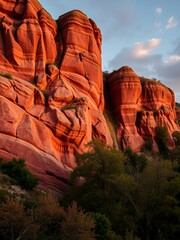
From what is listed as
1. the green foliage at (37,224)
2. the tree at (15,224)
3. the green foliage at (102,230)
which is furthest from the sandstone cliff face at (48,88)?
the tree at (15,224)

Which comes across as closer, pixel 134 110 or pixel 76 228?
pixel 76 228

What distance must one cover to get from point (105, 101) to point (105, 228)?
33.1 meters

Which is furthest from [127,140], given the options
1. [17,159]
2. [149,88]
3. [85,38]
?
[17,159]

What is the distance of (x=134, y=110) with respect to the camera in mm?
50062

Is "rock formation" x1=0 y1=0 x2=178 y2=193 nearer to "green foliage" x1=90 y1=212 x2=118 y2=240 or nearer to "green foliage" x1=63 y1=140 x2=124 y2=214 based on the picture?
"green foliage" x1=63 y1=140 x2=124 y2=214

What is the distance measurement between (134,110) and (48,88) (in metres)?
17.7

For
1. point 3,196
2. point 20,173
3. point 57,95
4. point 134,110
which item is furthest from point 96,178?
point 134,110

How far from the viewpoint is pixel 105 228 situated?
19.7 m

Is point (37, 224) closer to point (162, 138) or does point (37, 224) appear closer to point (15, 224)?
point (15, 224)

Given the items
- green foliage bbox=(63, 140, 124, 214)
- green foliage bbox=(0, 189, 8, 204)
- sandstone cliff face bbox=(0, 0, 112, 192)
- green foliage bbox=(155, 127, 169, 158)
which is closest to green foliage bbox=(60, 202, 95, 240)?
green foliage bbox=(0, 189, 8, 204)

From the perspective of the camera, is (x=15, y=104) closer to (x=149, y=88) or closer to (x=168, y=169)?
(x=168, y=169)

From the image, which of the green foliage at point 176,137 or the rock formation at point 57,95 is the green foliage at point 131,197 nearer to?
the rock formation at point 57,95

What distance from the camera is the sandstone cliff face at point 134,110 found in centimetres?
4897

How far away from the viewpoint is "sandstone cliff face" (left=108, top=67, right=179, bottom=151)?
161ft
